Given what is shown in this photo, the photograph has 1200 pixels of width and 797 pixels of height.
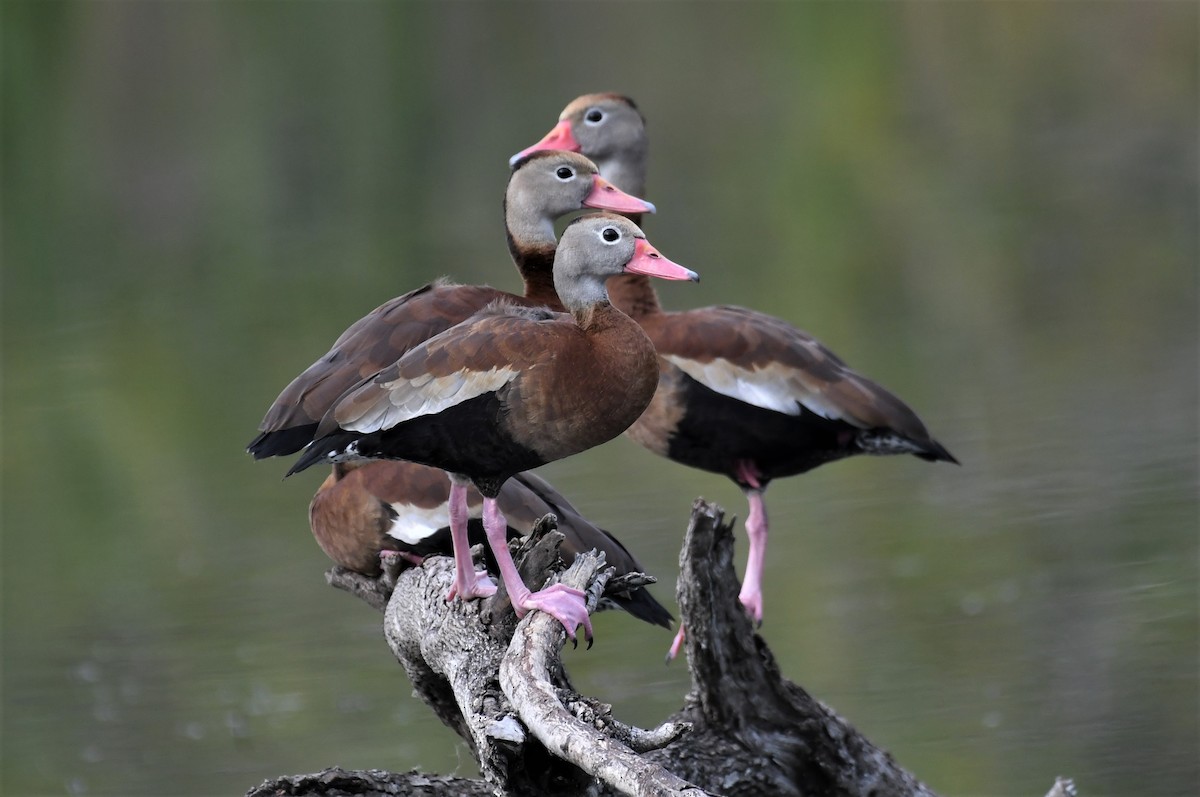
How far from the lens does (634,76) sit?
16266mm

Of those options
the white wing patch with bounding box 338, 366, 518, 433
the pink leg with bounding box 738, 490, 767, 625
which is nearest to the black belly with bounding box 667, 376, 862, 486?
the pink leg with bounding box 738, 490, 767, 625

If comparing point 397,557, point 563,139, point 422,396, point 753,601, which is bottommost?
point 753,601

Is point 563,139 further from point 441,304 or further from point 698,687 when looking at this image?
point 698,687

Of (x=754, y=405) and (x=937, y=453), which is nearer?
(x=754, y=405)

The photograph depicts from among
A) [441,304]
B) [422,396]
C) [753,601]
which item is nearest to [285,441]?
[422,396]

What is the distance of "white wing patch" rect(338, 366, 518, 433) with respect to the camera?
4316mm

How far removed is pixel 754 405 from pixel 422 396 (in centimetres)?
188

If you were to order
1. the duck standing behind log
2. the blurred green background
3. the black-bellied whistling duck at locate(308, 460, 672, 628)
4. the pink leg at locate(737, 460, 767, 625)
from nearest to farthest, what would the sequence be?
the duck standing behind log < the black-bellied whistling duck at locate(308, 460, 672, 628) < the pink leg at locate(737, 460, 767, 625) < the blurred green background

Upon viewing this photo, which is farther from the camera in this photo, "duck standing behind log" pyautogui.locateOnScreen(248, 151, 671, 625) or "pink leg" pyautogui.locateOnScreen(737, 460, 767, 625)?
"pink leg" pyautogui.locateOnScreen(737, 460, 767, 625)

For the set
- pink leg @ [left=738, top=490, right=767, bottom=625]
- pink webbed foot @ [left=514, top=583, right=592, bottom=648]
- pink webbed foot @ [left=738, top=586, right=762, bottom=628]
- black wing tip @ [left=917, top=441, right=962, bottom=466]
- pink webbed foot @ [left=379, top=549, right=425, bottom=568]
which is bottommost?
pink webbed foot @ [left=738, top=586, right=762, bottom=628]

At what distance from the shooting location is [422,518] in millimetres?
5172

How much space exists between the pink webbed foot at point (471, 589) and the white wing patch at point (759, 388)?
1.57 meters

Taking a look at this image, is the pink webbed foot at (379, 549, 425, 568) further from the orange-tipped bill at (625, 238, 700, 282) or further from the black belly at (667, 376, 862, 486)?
the black belly at (667, 376, 862, 486)

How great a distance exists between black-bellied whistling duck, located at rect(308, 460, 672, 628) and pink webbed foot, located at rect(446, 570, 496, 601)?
0.46m
